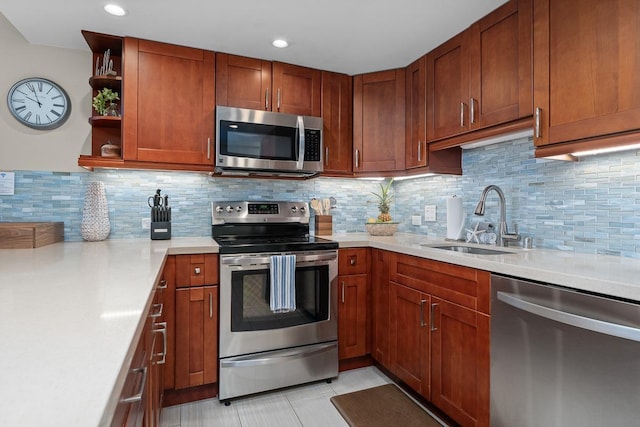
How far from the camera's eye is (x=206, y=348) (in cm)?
208

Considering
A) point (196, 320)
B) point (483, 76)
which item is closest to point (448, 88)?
point (483, 76)

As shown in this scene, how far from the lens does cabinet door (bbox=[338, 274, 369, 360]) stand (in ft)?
7.88

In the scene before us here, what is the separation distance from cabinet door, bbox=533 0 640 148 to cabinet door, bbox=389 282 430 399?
106 centimetres

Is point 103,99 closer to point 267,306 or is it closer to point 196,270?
point 196,270

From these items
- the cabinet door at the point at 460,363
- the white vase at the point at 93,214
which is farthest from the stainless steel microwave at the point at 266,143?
the cabinet door at the point at 460,363

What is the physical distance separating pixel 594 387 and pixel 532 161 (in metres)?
1.25

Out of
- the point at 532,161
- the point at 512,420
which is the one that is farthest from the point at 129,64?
the point at 512,420

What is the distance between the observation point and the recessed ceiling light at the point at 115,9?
187 centimetres

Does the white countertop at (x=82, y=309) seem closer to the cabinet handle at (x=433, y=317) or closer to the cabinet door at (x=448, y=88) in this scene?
the cabinet handle at (x=433, y=317)

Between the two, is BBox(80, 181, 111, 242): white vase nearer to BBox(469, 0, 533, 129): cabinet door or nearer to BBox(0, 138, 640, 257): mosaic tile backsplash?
BBox(0, 138, 640, 257): mosaic tile backsplash

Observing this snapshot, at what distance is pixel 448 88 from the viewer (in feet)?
7.35

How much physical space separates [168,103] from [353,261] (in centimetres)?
164

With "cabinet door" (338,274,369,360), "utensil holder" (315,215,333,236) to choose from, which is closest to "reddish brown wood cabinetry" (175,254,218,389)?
"cabinet door" (338,274,369,360)

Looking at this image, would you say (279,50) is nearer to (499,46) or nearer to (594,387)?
(499,46)
